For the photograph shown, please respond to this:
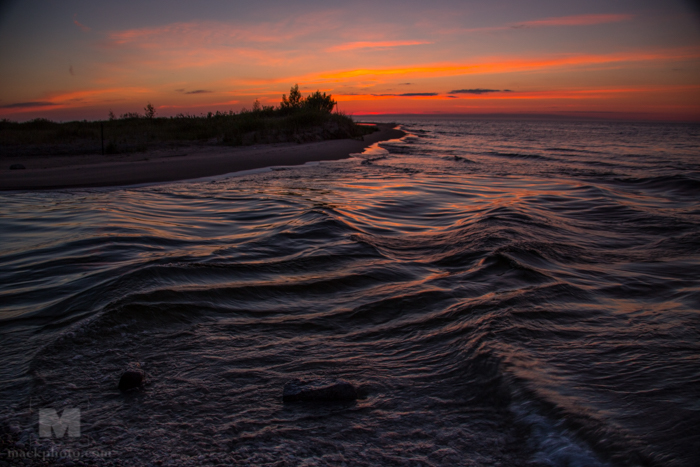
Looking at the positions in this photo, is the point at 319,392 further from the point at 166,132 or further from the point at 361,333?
the point at 166,132

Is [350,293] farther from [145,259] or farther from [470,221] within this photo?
[470,221]

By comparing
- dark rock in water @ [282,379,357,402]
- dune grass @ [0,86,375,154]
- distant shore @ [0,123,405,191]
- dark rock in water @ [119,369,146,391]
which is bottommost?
dark rock in water @ [282,379,357,402]

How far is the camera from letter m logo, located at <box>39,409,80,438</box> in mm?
2090

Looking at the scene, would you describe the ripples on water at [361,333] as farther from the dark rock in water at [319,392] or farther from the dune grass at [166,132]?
the dune grass at [166,132]

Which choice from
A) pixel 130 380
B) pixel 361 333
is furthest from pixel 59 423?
pixel 361 333

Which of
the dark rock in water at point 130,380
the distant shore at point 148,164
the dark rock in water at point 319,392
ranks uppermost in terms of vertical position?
the distant shore at point 148,164

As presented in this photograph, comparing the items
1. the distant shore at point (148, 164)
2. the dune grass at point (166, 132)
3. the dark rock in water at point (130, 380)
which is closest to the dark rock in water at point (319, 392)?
the dark rock in water at point (130, 380)

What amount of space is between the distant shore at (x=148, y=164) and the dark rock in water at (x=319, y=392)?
11.0 m

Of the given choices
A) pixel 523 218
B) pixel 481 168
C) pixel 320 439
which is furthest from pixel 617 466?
pixel 481 168

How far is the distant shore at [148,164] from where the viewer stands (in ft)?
37.3

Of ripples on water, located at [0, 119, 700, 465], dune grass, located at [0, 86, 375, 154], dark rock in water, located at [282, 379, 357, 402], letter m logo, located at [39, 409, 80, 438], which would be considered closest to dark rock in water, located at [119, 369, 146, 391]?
ripples on water, located at [0, 119, 700, 465]

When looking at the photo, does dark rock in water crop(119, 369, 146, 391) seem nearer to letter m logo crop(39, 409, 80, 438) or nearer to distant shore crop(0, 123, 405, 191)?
letter m logo crop(39, 409, 80, 438)

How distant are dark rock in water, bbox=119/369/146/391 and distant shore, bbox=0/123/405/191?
1032cm

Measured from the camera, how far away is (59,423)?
2164mm
